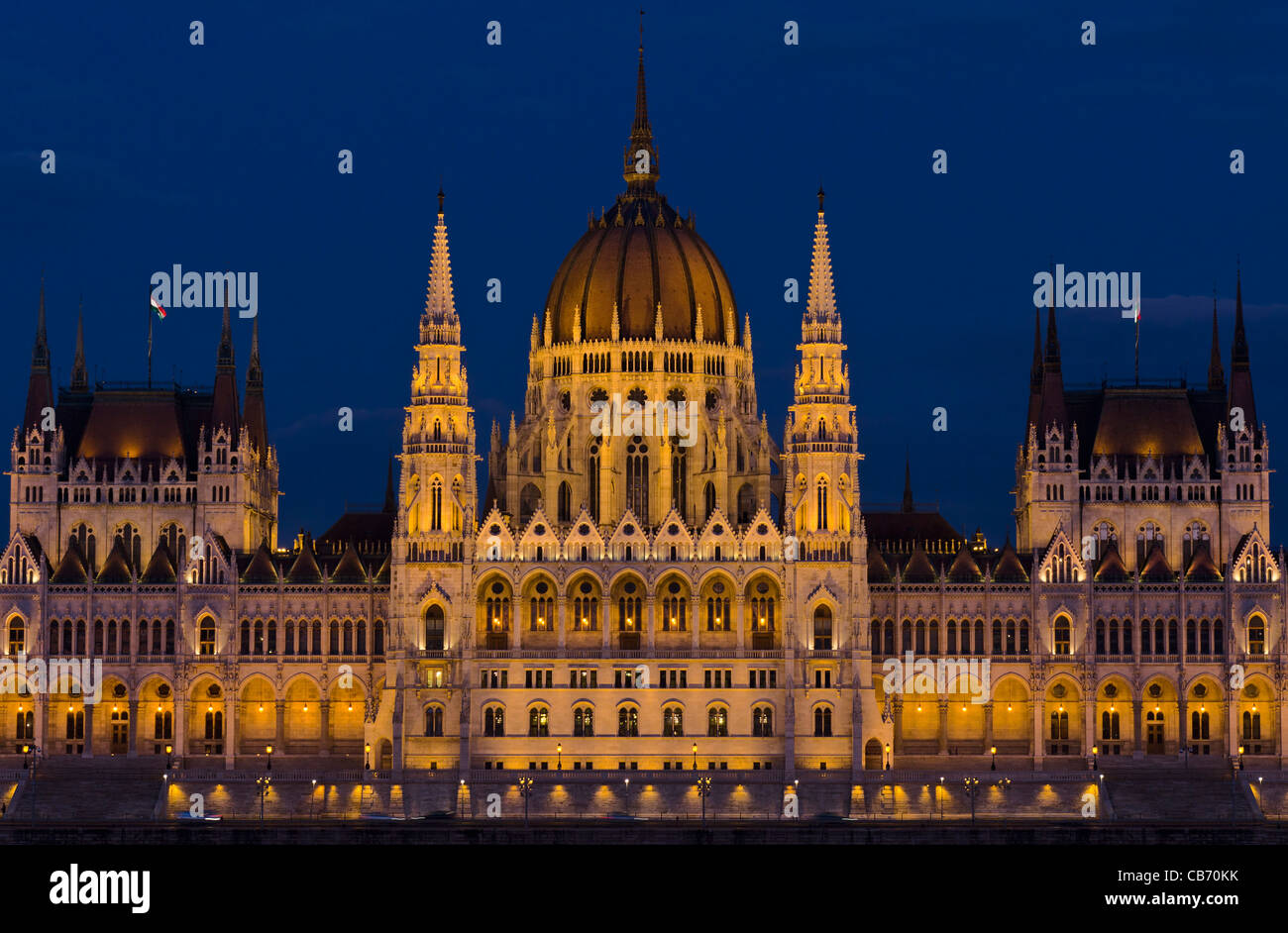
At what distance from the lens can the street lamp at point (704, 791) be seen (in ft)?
590

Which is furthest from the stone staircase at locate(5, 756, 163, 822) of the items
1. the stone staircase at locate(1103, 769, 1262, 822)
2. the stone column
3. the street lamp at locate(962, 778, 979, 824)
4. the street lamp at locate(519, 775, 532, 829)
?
the stone staircase at locate(1103, 769, 1262, 822)

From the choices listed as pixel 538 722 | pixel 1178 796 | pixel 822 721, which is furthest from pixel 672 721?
pixel 1178 796

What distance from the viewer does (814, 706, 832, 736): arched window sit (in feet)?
648

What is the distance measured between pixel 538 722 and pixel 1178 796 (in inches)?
1424

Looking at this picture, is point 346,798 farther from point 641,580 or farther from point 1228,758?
point 1228,758

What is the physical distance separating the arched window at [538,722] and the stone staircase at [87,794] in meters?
21.2

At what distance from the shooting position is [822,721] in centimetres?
19762

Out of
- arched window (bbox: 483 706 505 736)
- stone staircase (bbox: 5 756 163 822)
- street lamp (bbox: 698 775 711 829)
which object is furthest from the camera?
arched window (bbox: 483 706 505 736)

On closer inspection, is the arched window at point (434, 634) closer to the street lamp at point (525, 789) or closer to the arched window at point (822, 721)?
the street lamp at point (525, 789)

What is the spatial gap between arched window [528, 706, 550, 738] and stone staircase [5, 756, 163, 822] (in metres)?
21.2

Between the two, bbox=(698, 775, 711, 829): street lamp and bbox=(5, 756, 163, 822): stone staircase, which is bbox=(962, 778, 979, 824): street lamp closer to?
bbox=(698, 775, 711, 829): street lamp
